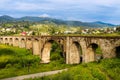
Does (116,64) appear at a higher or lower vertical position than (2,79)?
higher

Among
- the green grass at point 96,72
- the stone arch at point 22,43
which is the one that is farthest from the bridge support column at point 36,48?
the green grass at point 96,72

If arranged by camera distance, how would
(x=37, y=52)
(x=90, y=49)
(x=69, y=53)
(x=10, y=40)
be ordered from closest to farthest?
1. (x=90, y=49)
2. (x=69, y=53)
3. (x=37, y=52)
4. (x=10, y=40)

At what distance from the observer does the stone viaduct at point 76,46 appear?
46.2 meters

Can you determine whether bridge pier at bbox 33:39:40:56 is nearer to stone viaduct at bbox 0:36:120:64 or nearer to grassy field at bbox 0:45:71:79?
stone viaduct at bbox 0:36:120:64

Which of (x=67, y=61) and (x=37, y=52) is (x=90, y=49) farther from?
(x=37, y=52)

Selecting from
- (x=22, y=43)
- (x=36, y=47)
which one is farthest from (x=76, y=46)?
(x=22, y=43)

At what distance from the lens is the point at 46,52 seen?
263ft

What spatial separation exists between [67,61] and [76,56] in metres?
2.79

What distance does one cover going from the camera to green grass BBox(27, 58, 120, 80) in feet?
128

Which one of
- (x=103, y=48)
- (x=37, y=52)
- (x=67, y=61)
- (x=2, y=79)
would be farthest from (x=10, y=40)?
(x=103, y=48)

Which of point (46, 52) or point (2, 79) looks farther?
point (46, 52)

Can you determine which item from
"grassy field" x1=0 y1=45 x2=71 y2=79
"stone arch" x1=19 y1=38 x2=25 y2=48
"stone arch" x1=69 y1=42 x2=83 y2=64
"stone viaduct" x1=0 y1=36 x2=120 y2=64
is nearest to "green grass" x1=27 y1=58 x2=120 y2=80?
"stone viaduct" x1=0 y1=36 x2=120 y2=64

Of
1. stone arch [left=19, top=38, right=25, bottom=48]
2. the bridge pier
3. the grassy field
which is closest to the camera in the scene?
the grassy field

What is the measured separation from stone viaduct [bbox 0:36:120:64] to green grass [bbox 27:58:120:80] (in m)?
2.86
